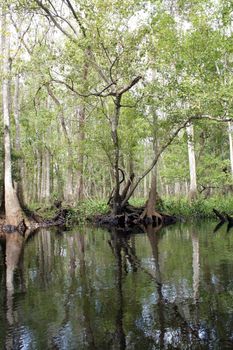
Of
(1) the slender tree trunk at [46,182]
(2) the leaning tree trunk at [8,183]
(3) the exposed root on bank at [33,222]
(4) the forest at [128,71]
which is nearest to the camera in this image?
(4) the forest at [128,71]

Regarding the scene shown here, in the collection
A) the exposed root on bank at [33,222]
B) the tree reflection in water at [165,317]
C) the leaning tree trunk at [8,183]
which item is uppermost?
the leaning tree trunk at [8,183]

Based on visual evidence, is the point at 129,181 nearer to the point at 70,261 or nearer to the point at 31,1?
the point at 31,1

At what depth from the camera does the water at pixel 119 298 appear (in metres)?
5.34

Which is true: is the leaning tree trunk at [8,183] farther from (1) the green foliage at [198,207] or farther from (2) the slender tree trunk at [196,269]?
(2) the slender tree trunk at [196,269]

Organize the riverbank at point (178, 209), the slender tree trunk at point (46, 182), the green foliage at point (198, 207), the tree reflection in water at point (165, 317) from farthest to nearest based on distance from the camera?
1. the slender tree trunk at point (46, 182)
2. the green foliage at point (198, 207)
3. the riverbank at point (178, 209)
4. the tree reflection in water at point (165, 317)

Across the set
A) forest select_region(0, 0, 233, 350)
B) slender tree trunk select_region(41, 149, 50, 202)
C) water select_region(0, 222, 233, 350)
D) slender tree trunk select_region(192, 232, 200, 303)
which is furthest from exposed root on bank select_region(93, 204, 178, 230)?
slender tree trunk select_region(41, 149, 50, 202)

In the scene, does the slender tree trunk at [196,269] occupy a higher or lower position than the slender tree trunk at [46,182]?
lower

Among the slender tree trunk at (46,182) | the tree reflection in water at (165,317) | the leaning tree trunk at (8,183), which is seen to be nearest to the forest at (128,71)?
the leaning tree trunk at (8,183)

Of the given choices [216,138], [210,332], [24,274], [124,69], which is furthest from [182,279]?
[216,138]

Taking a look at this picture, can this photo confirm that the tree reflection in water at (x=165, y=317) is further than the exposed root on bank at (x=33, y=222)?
No

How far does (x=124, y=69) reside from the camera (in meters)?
17.8

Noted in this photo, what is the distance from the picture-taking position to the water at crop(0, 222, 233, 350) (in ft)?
17.5

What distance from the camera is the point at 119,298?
718 centimetres

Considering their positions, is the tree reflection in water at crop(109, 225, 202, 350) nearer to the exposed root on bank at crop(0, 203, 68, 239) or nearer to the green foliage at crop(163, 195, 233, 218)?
the exposed root on bank at crop(0, 203, 68, 239)
